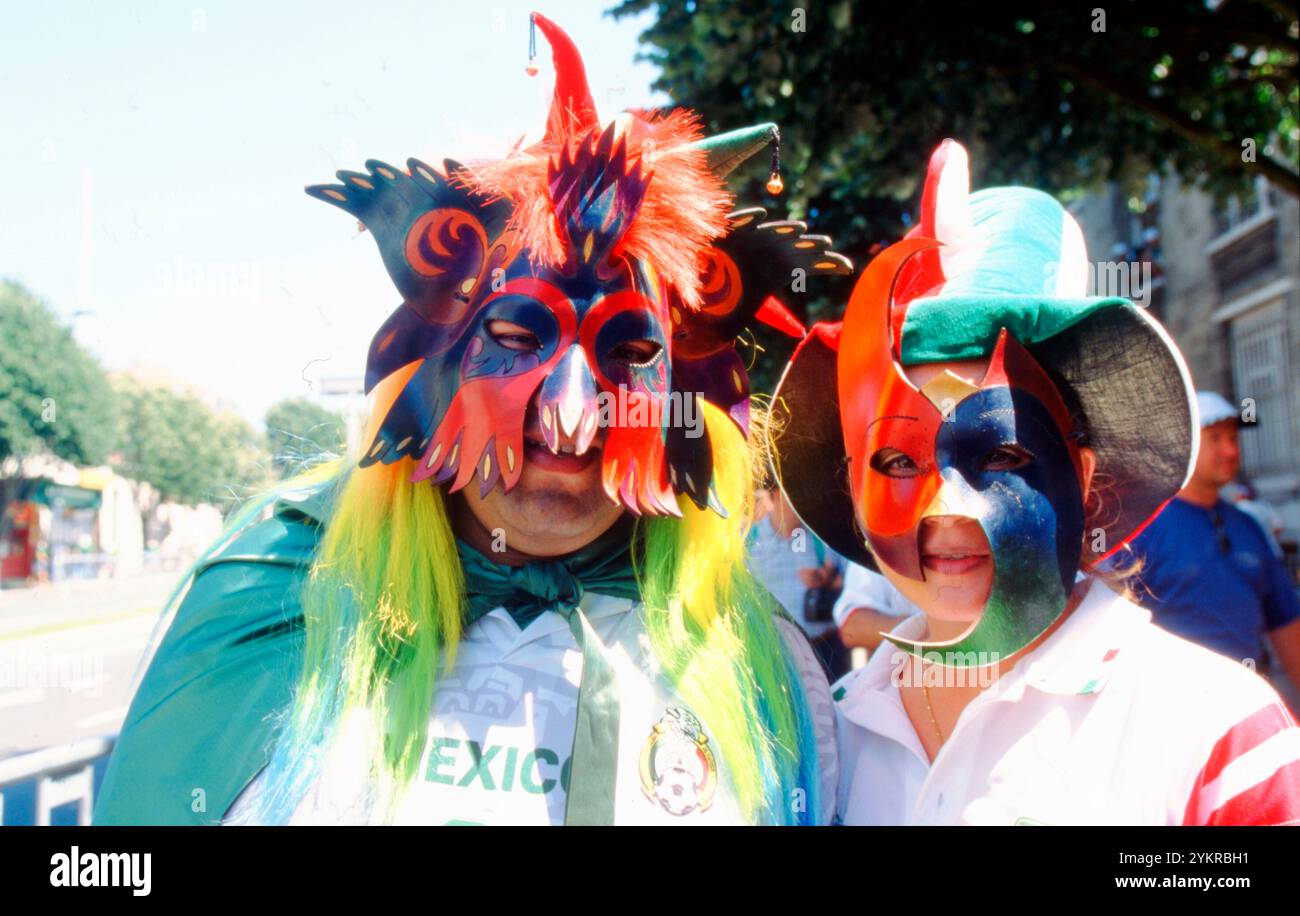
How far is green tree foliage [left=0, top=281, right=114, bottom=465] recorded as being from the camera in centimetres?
1580

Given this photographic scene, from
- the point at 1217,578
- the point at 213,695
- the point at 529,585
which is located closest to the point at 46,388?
the point at 213,695

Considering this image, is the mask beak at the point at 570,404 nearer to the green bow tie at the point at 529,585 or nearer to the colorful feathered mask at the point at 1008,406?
the green bow tie at the point at 529,585

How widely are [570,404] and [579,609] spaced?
0.39 metres

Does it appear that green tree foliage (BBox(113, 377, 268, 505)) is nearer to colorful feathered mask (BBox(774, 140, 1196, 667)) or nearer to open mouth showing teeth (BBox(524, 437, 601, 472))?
open mouth showing teeth (BBox(524, 437, 601, 472))

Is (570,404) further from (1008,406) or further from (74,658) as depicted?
(74,658)

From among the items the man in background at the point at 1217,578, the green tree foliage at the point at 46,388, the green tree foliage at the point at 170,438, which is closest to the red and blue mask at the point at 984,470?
the man in background at the point at 1217,578

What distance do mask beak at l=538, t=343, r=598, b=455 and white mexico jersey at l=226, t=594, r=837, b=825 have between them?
0.35 meters

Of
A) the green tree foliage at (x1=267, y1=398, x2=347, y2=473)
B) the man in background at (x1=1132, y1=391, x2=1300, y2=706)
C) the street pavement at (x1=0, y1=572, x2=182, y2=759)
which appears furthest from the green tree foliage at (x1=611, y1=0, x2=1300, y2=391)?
the street pavement at (x1=0, y1=572, x2=182, y2=759)

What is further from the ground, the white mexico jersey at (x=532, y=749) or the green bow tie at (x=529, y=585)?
the green bow tie at (x=529, y=585)

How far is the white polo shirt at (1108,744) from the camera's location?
50.8 inches
